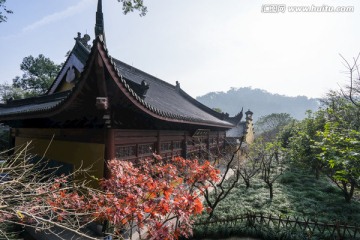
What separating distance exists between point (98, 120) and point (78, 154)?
5.75ft

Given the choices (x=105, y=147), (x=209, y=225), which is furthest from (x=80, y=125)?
(x=209, y=225)

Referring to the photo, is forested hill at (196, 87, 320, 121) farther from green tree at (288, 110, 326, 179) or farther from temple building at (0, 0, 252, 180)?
temple building at (0, 0, 252, 180)

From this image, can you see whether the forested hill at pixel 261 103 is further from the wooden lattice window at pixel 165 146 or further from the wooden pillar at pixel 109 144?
the wooden pillar at pixel 109 144

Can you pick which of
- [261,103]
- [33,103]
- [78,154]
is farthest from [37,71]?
[261,103]

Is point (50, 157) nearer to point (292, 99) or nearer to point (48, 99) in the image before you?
point (48, 99)

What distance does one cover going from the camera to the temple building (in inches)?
189

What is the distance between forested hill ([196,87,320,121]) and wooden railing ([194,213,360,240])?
12463 cm

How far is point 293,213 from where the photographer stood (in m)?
6.37

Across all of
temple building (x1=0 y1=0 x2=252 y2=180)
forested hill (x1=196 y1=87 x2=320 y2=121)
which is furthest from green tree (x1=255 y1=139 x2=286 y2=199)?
forested hill (x1=196 y1=87 x2=320 y2=121)

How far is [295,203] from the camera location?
7.22 meters

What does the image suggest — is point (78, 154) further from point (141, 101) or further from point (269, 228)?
point (269, 228)

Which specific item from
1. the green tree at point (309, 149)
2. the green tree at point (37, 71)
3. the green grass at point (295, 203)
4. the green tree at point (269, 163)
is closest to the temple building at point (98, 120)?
the green tree at point (269, 163)

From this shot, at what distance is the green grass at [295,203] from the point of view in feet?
20.7

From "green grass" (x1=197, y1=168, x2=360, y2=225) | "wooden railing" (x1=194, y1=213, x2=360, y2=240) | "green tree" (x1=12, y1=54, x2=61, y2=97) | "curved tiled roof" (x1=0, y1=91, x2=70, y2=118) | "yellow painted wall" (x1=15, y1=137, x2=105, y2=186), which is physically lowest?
"green grass" (x1=197, y1=168, x2=360, y2=225)
